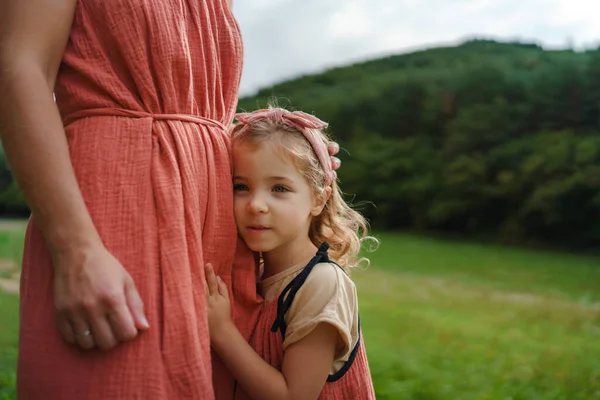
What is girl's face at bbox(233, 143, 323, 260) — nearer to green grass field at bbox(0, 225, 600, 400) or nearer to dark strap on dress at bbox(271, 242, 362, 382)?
dark strap on dress at bbox(271, 242, 362, 382)

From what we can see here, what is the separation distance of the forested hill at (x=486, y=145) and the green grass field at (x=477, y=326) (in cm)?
264

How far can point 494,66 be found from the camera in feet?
88.2

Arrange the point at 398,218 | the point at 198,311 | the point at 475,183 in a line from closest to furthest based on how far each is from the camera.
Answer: the point at 198,311, the point at 475,183, the point at 398,218

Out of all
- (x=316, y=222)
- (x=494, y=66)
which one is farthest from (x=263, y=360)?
(x=494, y=66)

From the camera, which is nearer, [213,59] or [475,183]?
[213,59]

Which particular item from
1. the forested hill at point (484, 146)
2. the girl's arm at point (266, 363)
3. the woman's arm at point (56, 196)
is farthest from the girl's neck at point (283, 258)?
the forested hill at point (484, 146)

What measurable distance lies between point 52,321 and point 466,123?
25944 mm

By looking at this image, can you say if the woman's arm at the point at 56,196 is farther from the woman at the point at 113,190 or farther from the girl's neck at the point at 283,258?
the girl's neck at the point at 283,258

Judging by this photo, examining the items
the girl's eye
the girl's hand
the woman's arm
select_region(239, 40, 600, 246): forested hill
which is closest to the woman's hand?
the woman's arm

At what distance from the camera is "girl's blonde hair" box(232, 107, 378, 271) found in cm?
167

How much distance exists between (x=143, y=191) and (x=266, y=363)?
51cm

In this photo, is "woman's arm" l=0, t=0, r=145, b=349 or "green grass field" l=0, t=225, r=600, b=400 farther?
"green grass field" l=0, t=225, r=600, b=400

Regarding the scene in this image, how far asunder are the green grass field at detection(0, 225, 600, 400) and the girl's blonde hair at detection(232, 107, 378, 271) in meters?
3.04

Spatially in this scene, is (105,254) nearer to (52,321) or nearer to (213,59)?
(52,321)
